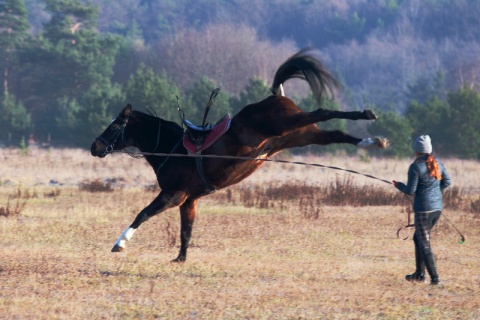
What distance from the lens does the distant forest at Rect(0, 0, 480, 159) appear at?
45.8 meters

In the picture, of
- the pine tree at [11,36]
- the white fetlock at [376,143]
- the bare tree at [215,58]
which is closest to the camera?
the white fetlock at [376,143]

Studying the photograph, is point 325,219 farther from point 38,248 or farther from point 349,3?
point 349,3

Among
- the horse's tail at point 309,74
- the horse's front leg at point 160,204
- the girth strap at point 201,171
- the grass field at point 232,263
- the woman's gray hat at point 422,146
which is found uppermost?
the horse's tail at point 309,74

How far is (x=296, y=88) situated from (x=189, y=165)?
8719 centimetres

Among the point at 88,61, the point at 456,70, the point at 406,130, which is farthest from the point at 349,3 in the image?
the point at 406,130

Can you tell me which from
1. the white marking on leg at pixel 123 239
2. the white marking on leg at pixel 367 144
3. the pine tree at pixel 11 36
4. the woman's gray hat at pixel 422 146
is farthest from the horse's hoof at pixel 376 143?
the pine tree at pixel 11 36

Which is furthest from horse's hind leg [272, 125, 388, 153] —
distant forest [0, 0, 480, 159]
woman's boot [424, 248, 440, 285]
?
woman's boot [424, 248, 440, 285]

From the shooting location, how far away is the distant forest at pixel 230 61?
45844 millimetres

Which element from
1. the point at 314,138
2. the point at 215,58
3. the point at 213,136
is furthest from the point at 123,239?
the point at 215,58

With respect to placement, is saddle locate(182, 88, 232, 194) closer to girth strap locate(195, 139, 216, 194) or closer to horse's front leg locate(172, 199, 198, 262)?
girth strap locate(195, 139, 216, 194)

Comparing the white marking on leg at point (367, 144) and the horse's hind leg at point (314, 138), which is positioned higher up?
the horse's hind leg at point (314, 138)

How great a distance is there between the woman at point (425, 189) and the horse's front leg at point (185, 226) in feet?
9.89

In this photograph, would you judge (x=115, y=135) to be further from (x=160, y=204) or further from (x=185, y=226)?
(x=185, y=226)

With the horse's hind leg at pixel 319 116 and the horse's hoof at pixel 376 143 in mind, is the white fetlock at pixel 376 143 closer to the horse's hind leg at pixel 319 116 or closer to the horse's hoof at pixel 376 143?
the horse's hoof at pixel 376 143
